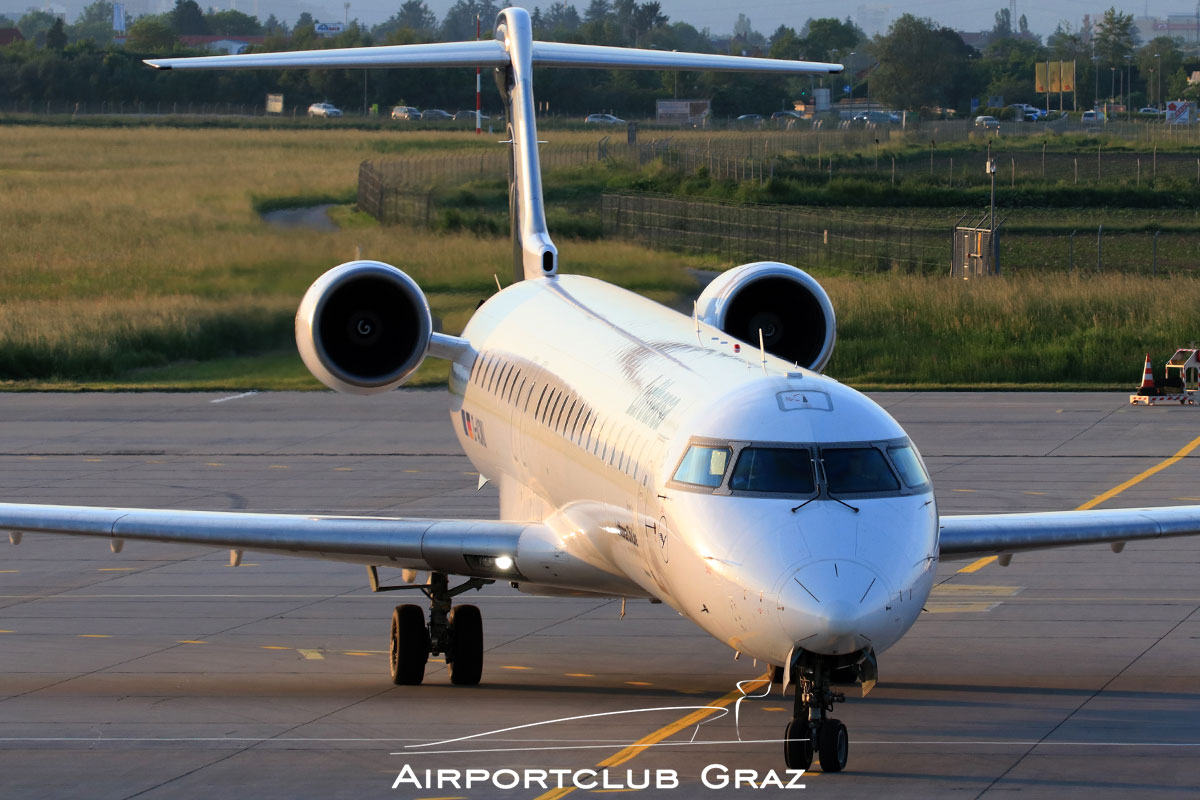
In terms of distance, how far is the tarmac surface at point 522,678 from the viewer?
43.0 ft

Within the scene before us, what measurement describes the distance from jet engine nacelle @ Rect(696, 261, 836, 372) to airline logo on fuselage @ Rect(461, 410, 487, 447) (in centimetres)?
288

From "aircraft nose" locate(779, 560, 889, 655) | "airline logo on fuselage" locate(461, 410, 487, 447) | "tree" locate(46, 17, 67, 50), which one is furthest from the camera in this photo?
"tree" locate(46, 17, 67, 50)

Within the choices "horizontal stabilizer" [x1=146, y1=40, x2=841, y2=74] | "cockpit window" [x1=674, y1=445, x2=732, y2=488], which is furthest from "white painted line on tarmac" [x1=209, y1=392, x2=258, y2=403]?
"cockpit window" [x1=674, y1=445, x2=732, y2=488]

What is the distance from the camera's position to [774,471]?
11914 mm

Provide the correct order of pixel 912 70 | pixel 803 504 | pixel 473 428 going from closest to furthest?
pixel 803 504, pixel 473 428, pixel 912 70

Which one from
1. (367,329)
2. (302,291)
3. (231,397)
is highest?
(367,329)

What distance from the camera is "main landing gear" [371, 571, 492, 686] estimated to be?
53.2 ft

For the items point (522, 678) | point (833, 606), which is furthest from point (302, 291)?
point (833, 606)

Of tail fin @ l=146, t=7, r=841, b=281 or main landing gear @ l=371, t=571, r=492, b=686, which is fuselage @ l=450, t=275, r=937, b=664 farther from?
tail fin @ l=146, t=7, r=841, b=281

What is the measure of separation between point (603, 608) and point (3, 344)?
27442mm

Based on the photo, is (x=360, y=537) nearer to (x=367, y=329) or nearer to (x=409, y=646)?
(x=409, y=646)

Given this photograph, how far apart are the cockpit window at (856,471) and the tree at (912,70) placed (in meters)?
177

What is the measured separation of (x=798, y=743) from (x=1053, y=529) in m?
4.17

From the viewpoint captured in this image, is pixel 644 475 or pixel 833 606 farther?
pixel 644 475
